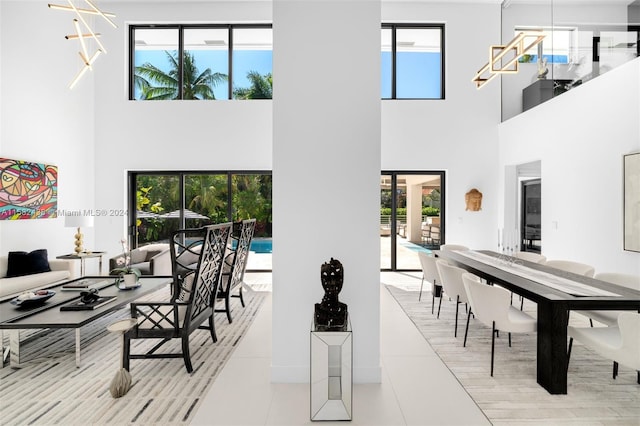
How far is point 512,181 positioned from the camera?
21.1ft

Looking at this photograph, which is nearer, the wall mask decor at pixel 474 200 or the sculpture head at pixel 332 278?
the sculpture head at pixel 332 278

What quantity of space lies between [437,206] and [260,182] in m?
3.65

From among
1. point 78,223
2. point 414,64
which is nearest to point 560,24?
point 414,64

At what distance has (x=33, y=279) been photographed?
430cm

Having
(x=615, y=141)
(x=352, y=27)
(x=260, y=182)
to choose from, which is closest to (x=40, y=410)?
(x=352, y=27)

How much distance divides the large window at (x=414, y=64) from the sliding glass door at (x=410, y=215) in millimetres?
1650

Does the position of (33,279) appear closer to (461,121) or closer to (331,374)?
(331,374)

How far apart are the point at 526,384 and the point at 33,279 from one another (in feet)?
18.5

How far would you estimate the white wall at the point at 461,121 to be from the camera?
6559 mm

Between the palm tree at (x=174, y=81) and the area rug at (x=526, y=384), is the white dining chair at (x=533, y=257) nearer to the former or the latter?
the area rug at (x=526, y=384)

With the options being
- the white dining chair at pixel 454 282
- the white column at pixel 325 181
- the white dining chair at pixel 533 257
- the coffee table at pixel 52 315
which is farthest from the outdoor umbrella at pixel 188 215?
the white dining chair at pixel 533 257

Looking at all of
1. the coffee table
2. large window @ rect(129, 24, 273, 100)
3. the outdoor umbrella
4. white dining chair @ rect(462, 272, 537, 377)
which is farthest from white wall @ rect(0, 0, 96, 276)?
white dining chair @ rect(462, 272, 537, 377)

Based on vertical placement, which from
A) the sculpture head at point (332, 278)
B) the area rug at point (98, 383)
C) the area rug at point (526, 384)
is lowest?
the area rug at point (98, 383)

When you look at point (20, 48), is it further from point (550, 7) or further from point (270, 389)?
point (550, 7)
